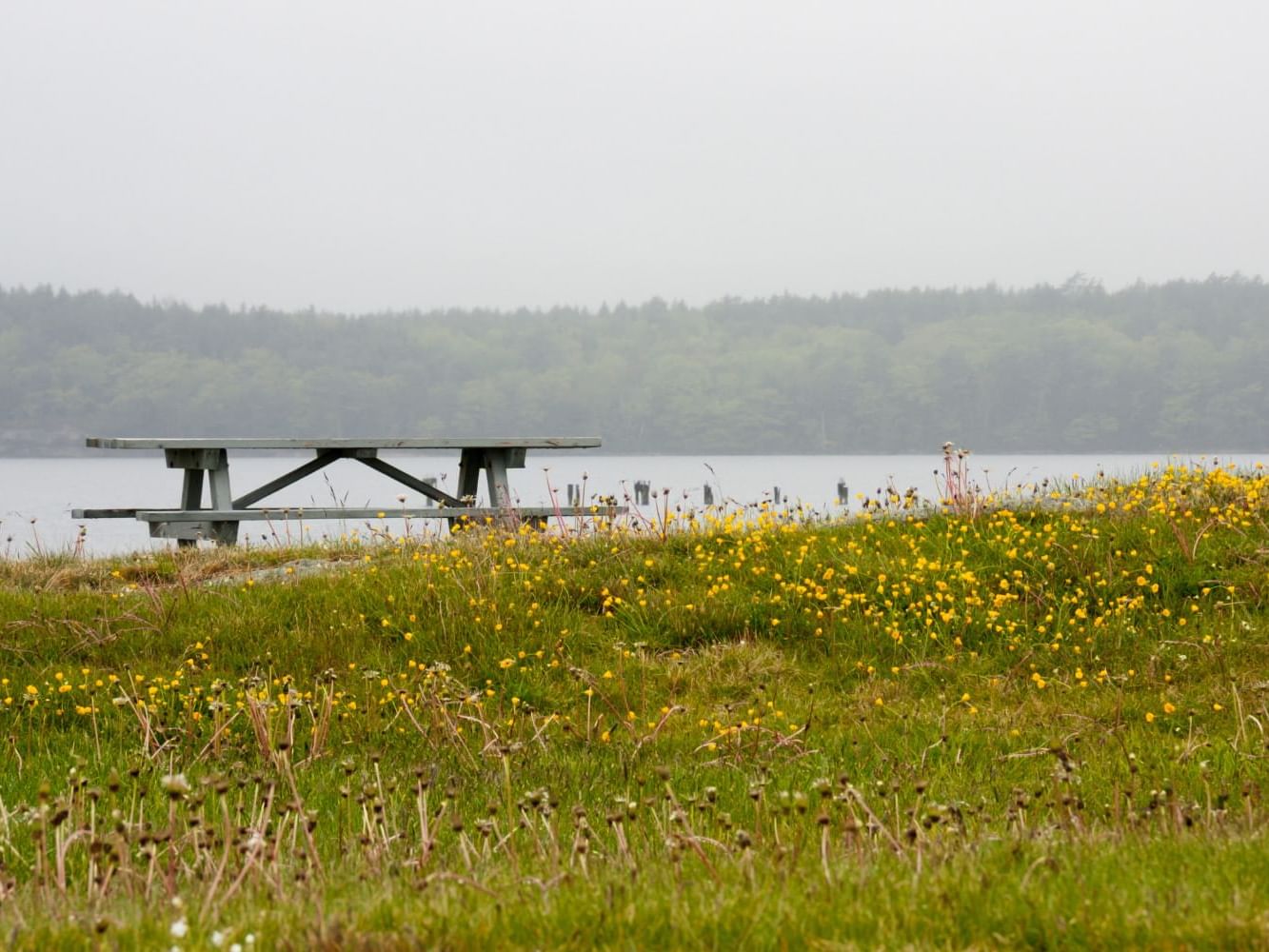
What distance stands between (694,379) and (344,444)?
134m

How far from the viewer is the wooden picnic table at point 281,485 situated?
13.7 metres

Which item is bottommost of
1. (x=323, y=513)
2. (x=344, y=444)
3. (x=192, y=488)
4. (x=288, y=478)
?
(x=323, y=513)

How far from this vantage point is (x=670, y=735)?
21.6 feet

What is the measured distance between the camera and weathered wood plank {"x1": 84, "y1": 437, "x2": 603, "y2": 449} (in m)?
13.5

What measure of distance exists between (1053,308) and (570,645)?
16351 cm

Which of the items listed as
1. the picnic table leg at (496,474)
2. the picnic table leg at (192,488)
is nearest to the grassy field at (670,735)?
the picnic table leg at (192,488)

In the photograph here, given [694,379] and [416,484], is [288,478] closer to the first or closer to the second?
[416,484]

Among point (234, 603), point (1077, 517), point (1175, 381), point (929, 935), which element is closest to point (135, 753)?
point (234, 603)

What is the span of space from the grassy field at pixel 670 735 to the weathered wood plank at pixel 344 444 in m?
1.74

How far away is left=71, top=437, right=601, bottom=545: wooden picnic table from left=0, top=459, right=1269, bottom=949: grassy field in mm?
1731

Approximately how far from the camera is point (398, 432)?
465 feet

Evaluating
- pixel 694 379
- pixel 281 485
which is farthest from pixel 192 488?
pixel 694 379

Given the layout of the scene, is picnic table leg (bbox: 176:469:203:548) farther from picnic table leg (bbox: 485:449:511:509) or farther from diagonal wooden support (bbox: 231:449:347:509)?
picnic table leg (bbox: 485:449:511:509)

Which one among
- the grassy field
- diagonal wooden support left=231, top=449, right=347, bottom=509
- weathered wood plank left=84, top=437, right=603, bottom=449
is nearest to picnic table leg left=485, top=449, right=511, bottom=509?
weathered wood plank left=84, top=437, right=603, bottom=449
